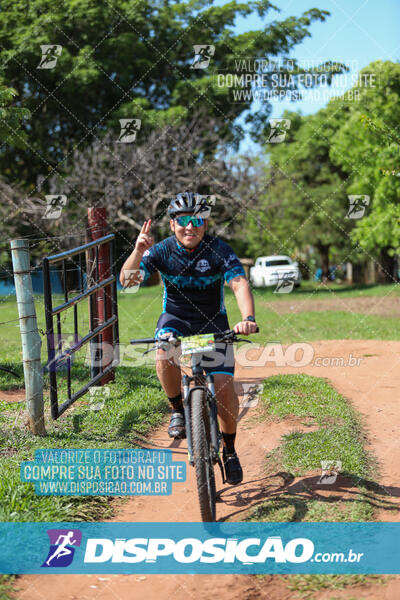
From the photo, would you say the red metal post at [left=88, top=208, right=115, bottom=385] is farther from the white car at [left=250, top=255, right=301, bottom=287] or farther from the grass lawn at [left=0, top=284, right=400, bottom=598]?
the white car at [left=250, top=255, right=301, bottom=287]

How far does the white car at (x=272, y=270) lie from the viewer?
31375mm

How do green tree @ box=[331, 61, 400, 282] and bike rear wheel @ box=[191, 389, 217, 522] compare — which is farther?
green tree @ box=[331, 61, 400, 282]

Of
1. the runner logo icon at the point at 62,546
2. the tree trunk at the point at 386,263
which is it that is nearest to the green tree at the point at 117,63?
the tree trunk at the point at 386,263

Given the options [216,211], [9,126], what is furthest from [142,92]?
[9,126]

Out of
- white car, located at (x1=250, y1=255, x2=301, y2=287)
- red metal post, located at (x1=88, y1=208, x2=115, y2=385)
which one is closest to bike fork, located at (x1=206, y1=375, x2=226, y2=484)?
red metal post, located at (x1=88, y1=208, x2=115, y2=385)

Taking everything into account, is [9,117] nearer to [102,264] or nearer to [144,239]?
[102,264]

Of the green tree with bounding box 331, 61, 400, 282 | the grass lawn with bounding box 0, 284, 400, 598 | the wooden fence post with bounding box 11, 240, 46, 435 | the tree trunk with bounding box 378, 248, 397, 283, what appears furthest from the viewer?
the tree trunk with bounding box 378, 248, 397, 283

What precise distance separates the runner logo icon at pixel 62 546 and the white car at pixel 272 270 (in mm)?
27308

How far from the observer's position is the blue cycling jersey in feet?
14.6

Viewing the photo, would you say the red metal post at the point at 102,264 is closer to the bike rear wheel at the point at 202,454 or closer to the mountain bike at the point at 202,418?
the mountain bike at the point at 202,418

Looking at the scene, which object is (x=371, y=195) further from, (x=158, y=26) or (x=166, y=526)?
(x=166, y=526)

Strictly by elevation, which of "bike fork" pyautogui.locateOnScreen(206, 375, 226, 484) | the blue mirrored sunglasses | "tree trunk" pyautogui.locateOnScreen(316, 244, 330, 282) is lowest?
"tree trunk" pyautogui.locateOnScreen(316, 244, 330, 282)

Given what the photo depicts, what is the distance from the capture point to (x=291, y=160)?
38.9 metres

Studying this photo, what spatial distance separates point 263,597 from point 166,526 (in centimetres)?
103
